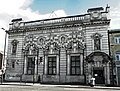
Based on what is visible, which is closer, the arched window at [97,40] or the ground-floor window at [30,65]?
the arched window at [97,40]

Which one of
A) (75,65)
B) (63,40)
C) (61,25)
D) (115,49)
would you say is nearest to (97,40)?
(115,49)

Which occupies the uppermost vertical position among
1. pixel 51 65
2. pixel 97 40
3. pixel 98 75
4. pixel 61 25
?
pixel 61 25

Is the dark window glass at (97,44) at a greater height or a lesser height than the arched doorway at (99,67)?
greater

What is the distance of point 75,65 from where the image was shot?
30156mm

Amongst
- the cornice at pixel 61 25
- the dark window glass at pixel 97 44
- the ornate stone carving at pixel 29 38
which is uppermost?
the cornice at pixel 61 25

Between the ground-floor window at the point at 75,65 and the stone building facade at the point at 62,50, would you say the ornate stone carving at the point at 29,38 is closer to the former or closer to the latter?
the stone building facade at the point at 62,50

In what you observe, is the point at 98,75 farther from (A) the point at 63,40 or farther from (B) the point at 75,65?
(A) the point at 63,40

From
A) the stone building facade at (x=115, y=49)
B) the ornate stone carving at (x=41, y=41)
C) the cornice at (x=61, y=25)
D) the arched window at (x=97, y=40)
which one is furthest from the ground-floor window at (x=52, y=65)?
the stone building facade at (x=115, y=49)

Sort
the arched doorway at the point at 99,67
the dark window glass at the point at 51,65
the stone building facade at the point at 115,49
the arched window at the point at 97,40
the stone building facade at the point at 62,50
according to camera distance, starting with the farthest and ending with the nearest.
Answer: the dark window glass at the point at 51,65 → the arched window at the point at 97,40 → the stone building facade at the point at 62,50 → the arched doorway at the point at 99,67 → the stone building facade at the point at 115,49

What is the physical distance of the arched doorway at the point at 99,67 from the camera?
27594mm

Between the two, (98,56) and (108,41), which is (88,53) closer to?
(98,56)

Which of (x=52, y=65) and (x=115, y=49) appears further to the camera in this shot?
(x=52, y=65)

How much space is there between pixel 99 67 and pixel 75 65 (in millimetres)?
4227

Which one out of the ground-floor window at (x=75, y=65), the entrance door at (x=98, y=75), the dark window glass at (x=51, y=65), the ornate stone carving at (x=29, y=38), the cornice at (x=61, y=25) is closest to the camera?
the entrance door at (x=98, y=75)
